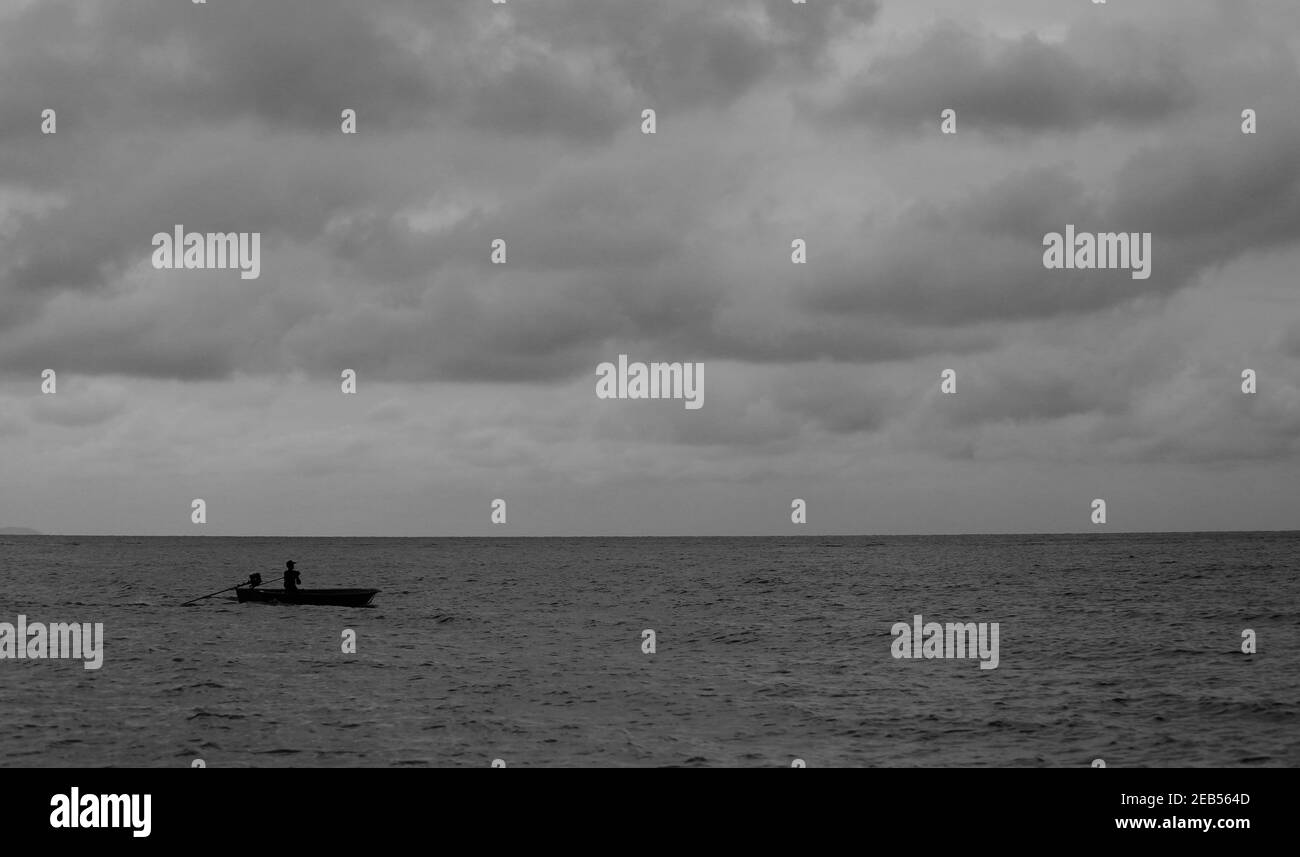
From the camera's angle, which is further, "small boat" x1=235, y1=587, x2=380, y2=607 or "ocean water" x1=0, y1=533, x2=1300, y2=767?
"small boat" x1=235, y1=587, x2=380, y2=607

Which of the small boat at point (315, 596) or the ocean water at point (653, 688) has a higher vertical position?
the small boat at point (315, 596)

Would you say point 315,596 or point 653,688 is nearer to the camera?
point 653,688

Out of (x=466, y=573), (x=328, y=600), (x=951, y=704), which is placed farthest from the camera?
(x=466, y=573)

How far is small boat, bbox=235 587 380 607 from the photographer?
62.6m

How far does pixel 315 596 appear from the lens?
6294 centimetres

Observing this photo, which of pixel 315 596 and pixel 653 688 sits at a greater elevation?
pixel 315 596

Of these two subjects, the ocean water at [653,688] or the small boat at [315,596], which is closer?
the ocean water at [653,688]

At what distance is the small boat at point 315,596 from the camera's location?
2463 inches

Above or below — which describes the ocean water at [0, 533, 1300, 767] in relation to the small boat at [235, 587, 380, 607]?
below
